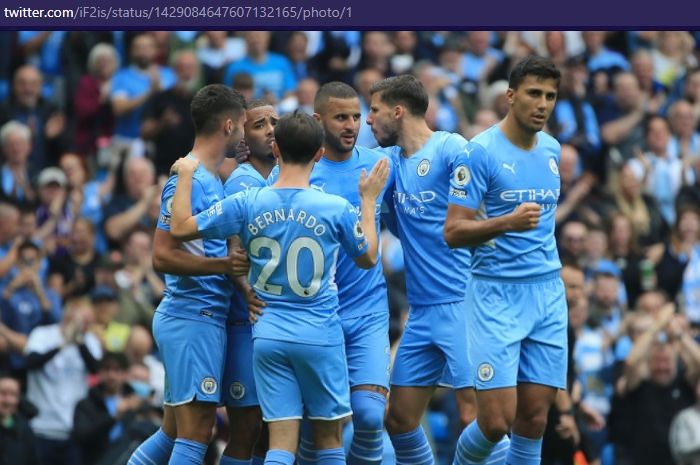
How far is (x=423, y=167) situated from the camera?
11.6 metres

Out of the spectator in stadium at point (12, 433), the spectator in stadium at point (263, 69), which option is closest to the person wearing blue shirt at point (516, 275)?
the spectator in stadium at point (12, 433)

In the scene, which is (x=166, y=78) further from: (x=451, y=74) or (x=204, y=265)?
(x=204, y=265)

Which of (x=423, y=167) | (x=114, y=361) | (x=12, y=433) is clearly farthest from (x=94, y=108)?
(x=423, y=167)

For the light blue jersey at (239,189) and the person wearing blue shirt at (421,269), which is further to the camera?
the person wearing blue shirt at (421,269)

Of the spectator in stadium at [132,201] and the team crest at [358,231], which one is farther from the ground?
the spectator in stadium at [132,201]

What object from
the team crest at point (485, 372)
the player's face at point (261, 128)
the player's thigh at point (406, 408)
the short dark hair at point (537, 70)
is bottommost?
the player's thigh at point (406, 408)

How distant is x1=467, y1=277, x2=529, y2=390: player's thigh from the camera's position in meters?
10.9

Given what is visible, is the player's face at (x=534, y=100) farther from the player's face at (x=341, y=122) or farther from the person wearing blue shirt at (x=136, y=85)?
the person wearing blue shirt at (x=136, y=85)

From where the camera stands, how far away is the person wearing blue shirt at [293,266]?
10398 mm

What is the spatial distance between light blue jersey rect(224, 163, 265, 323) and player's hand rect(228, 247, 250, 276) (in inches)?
21.4

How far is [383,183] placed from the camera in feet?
35.6

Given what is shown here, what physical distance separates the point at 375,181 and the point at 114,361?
583 cm

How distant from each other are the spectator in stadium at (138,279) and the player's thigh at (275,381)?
6.52 meters

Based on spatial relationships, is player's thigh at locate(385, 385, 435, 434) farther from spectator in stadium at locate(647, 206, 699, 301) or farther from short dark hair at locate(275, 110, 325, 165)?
spectator in stadium at locate(647, 206, 699, 301)
